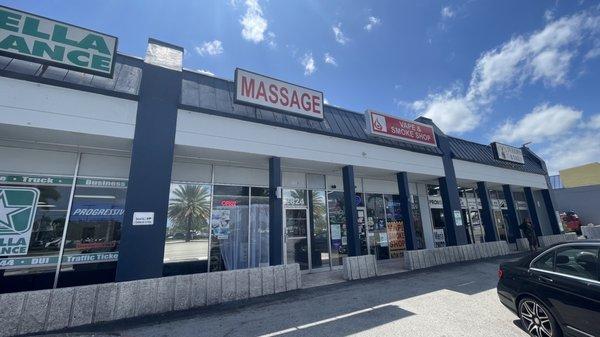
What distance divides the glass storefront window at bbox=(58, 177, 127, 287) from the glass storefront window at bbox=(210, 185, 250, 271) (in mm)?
2878

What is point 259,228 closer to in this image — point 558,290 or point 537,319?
point 537,319

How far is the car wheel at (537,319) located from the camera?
4.21 meters

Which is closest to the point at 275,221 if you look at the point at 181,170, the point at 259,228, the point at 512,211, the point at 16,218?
the point at 259,228

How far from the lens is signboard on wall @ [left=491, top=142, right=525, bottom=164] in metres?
17.1

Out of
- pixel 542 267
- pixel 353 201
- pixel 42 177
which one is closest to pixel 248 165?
pixel 353 201

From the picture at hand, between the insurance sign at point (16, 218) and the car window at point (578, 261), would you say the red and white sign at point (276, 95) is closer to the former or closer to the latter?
the insurance sign at point (16, 218)

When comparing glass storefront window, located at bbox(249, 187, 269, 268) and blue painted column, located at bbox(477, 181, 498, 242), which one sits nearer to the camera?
glass storefront window, located at bbox(249, 187, 269, 268)

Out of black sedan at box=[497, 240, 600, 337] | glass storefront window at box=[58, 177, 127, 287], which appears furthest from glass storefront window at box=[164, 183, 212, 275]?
black sedan at box=[497, 240, 600, 337]

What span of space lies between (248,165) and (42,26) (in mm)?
6839

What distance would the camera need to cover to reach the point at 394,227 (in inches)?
561

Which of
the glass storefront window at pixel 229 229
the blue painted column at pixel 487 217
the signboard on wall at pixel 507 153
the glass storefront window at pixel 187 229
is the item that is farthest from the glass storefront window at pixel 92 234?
the signboard on wall at pixel 507 153

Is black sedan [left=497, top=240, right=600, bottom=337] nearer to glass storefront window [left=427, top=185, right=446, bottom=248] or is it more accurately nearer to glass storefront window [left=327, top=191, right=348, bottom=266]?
glass storefront window [left=327, top=191, right=348, bottom=266]

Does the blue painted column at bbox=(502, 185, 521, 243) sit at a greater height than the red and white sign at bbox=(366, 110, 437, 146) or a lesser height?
lesser

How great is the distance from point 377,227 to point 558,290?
9483 millimetres
